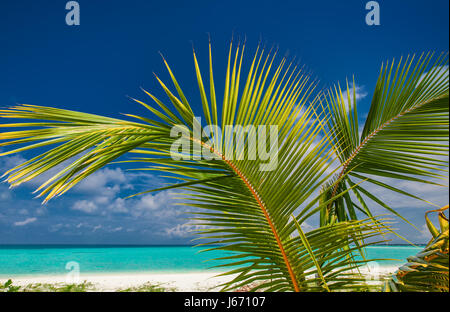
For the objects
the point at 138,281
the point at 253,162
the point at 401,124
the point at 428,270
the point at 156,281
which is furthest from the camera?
the point at 138,281

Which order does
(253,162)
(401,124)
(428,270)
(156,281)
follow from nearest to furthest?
(428,270), (253,162), (401,124), (156,281)

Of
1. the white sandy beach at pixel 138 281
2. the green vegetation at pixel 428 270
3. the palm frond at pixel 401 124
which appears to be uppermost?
the palm frond at pixel 401 124

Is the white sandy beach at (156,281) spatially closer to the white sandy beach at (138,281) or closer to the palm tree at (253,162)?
the white sandy beach at (138,281)

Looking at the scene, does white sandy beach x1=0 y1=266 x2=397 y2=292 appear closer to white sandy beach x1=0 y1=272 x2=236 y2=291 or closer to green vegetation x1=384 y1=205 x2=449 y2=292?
white sandy beach x1=0 y1=272 x2=236 y2=291

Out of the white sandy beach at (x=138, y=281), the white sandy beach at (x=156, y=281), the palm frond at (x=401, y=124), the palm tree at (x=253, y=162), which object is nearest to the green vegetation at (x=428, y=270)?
the palm tree at (x=253, y=162)

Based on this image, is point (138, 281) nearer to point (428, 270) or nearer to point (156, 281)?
point (156, 281)

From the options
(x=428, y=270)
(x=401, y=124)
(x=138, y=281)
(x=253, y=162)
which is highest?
(x=401, y=124)

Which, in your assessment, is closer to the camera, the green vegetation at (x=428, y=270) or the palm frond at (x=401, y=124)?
the green vegetation at (x=428, y=270)

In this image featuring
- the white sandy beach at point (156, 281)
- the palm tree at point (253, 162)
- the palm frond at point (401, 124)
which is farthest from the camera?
the white sandy beach at point (156, 281)

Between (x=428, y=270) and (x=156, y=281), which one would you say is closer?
(x=428, y=270)

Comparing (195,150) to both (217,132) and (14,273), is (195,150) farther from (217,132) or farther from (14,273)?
(14,273)

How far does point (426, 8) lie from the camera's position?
226cm

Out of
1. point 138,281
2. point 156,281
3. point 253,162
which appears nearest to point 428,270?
point 253,162

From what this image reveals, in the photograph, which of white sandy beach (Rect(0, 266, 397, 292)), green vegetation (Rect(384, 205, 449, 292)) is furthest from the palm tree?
white sandy beach (Rect(0, 266, 397, 292))
